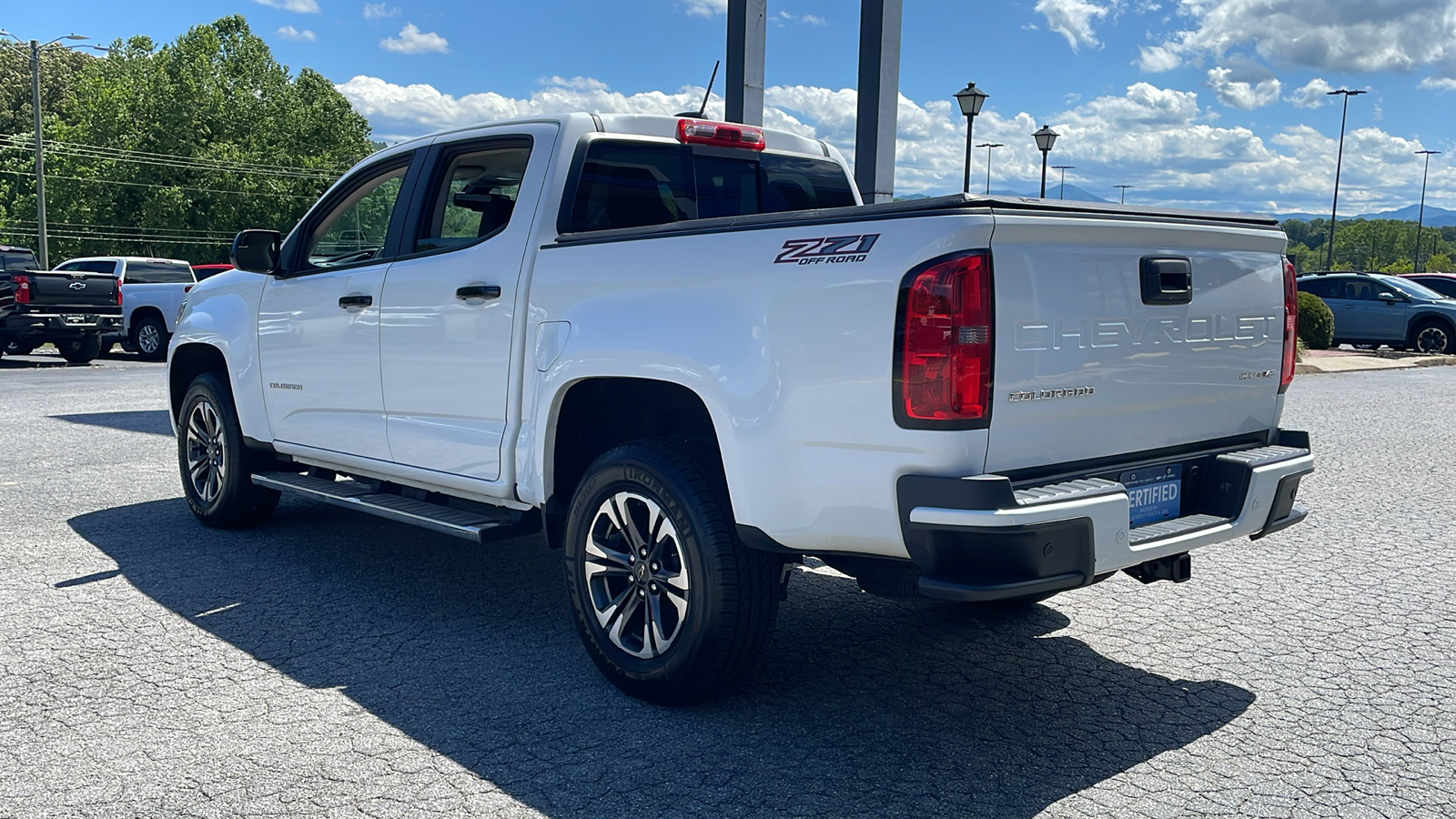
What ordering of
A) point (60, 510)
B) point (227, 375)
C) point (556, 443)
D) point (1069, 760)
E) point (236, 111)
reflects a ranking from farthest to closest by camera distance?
point (236, 111)
point (60, 510)
point (227, 375)
point (556, 443)
point (1069, 760)

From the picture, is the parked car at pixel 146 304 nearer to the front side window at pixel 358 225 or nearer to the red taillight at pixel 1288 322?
the front side window at pixel 358 225

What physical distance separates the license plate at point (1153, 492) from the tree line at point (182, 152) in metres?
61.2

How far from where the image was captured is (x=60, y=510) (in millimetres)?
7262

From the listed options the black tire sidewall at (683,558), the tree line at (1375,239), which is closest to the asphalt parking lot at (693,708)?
the black tire sidewall at (683,558)

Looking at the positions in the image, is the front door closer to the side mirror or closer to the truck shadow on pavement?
the side mirror

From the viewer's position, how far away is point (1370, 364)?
21578mm

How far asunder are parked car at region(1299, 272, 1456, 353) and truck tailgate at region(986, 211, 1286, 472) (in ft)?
77.6

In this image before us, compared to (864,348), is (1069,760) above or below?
below

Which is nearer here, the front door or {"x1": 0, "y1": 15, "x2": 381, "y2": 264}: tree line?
the front door

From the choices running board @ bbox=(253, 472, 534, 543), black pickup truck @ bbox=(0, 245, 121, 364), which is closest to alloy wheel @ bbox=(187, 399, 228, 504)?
running board @ bbox=(253, 472, 534, 543)

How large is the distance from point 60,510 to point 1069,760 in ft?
20.4

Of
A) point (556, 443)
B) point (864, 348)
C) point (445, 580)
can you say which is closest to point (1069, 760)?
point (864, 348)

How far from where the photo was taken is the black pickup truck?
1942cm

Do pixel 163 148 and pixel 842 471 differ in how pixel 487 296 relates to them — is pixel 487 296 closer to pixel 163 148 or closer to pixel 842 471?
pixel 842 471
